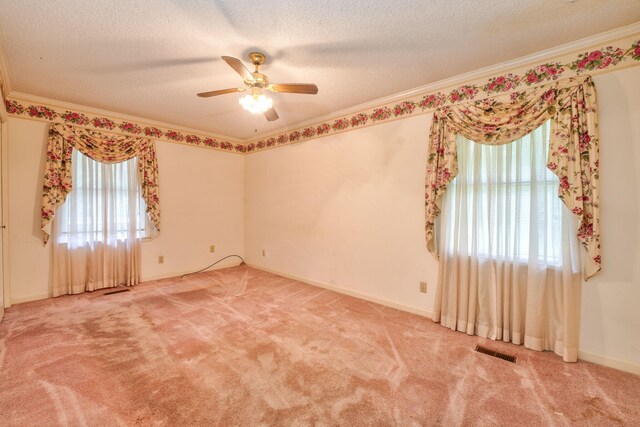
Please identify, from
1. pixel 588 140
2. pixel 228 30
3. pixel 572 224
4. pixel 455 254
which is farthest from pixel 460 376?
pixel 228 30

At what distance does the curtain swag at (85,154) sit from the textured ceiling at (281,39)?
1.79ft

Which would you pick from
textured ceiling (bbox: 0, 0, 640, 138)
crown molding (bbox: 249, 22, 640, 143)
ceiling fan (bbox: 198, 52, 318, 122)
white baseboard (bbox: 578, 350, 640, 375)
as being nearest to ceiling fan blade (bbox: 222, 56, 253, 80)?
ceiling fan (bbox: 198, 52, 318, 122)

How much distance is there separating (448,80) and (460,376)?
2602 millimetres

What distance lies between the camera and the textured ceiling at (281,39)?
1.71m

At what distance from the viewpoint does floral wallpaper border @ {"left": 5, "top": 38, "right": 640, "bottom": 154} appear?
6.57ft

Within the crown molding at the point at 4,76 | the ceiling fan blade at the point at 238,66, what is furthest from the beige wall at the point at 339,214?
the ceiling fan blade at the point at 238,66

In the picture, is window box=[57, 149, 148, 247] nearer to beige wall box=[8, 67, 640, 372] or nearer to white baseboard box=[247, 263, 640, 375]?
beige wall box=[8, 67, 640, 372]

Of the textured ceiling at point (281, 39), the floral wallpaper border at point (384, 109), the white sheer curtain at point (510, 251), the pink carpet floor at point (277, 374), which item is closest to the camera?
the pink carpet floor at point (277, 374)

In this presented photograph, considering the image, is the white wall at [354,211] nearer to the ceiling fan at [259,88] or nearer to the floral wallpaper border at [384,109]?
the floral wallpaper border at [384,109]

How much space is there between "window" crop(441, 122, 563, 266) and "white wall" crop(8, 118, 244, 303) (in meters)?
3.73

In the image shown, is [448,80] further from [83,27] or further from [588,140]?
[83,27]

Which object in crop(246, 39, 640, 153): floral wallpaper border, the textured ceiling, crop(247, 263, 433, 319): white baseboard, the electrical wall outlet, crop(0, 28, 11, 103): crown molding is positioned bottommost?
crop(247, 263, 433, 319): white baseboard

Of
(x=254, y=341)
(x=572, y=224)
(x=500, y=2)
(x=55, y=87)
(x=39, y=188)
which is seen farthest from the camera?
(x=39, y=188)

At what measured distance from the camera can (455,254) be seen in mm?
2580
